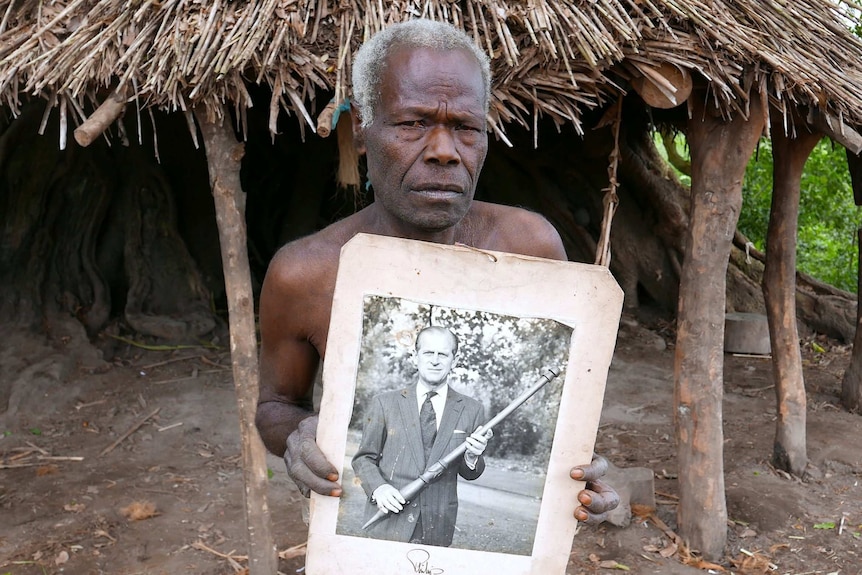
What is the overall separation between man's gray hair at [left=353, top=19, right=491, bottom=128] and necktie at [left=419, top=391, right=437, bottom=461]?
54 centimetres

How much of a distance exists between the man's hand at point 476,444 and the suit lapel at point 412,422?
8cm

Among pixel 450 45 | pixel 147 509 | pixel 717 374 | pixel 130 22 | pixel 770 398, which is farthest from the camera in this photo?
pixel 770 398

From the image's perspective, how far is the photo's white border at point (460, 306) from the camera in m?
1.21

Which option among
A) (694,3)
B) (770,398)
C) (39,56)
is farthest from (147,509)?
(770,398)

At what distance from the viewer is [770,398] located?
20.2 ft

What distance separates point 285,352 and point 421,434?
50 cm

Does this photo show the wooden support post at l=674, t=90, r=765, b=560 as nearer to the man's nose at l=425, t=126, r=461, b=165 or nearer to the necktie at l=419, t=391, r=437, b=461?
the man's nose at l=425, t=126, r=461, b=165

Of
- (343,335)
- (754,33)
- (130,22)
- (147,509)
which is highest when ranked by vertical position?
(754,33)

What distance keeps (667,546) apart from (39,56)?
12.4 ft

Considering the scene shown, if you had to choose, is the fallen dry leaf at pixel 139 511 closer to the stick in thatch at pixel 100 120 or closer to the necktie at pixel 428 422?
the stick in thatch at pixel 100 120

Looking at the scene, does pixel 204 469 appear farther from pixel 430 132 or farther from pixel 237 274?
pixel 430 132

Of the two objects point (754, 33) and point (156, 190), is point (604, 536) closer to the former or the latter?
point (754, 33)
